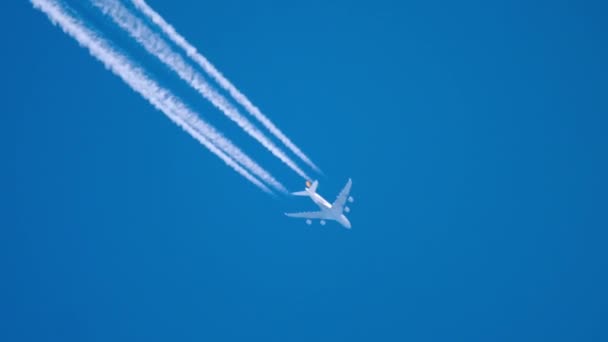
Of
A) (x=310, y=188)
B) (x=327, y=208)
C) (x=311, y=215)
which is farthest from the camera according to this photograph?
(x=311, y=215)

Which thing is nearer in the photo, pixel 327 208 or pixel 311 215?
pixel 327 208

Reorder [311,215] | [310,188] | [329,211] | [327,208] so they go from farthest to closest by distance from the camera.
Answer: [311,215], [329,211], [327,208], [310,188]

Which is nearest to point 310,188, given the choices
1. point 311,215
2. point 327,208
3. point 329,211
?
point 327,208

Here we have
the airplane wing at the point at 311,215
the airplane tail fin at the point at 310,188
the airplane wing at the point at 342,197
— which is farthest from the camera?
the airplane wing at the point at 311,215

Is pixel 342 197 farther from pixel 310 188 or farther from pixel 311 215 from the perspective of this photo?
pixel 310 188

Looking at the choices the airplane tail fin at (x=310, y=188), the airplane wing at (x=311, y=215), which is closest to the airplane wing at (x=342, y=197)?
the airplane wing at (x=311, y=215)

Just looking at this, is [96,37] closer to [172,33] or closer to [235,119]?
[172,33]

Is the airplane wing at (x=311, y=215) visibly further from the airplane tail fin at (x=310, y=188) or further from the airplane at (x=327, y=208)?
the airplane tail fin at (x=310, y=188)

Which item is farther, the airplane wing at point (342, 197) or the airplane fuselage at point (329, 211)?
the airplane wing at point (342, 197)

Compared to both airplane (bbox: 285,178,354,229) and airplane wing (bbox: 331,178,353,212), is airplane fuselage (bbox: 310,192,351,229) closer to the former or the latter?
airplane (bbox: 285,178,354,229)

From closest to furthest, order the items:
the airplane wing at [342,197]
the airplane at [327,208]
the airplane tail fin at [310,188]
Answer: the airplane tail fin at [310,188], the airplane at [327,208], the airplane wing at [342,197]
